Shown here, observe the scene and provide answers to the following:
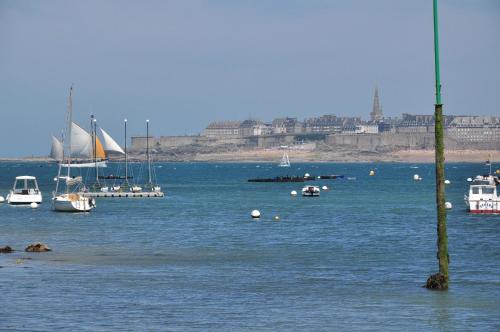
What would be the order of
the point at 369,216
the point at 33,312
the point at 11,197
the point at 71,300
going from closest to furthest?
1. the point at 33,312
2. the point at 71,300
3. the point at 369,216
4. the point at 11,197

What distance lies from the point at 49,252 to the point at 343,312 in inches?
834

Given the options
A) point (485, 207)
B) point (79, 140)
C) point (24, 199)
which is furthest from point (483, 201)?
point (79, 140)

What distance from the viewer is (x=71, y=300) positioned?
115 feet

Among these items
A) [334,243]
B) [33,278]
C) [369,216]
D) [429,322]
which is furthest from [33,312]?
[369,216]

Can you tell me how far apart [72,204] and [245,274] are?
142 ft

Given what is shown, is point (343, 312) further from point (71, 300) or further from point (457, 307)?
point (71, 300)

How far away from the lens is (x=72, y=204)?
83.9 metres

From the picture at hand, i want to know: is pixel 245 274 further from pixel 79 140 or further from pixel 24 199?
pixel 79 140

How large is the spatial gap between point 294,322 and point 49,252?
21.8 meters

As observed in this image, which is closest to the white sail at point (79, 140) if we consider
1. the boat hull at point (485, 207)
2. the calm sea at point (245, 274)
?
the calm sea at point (245, 274)

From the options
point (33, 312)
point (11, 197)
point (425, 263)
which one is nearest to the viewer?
point (33, 312)

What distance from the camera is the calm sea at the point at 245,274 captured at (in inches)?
1261

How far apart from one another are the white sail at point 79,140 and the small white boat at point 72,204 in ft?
186

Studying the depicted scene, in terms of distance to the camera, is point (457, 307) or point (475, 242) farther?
point (475, 242)
